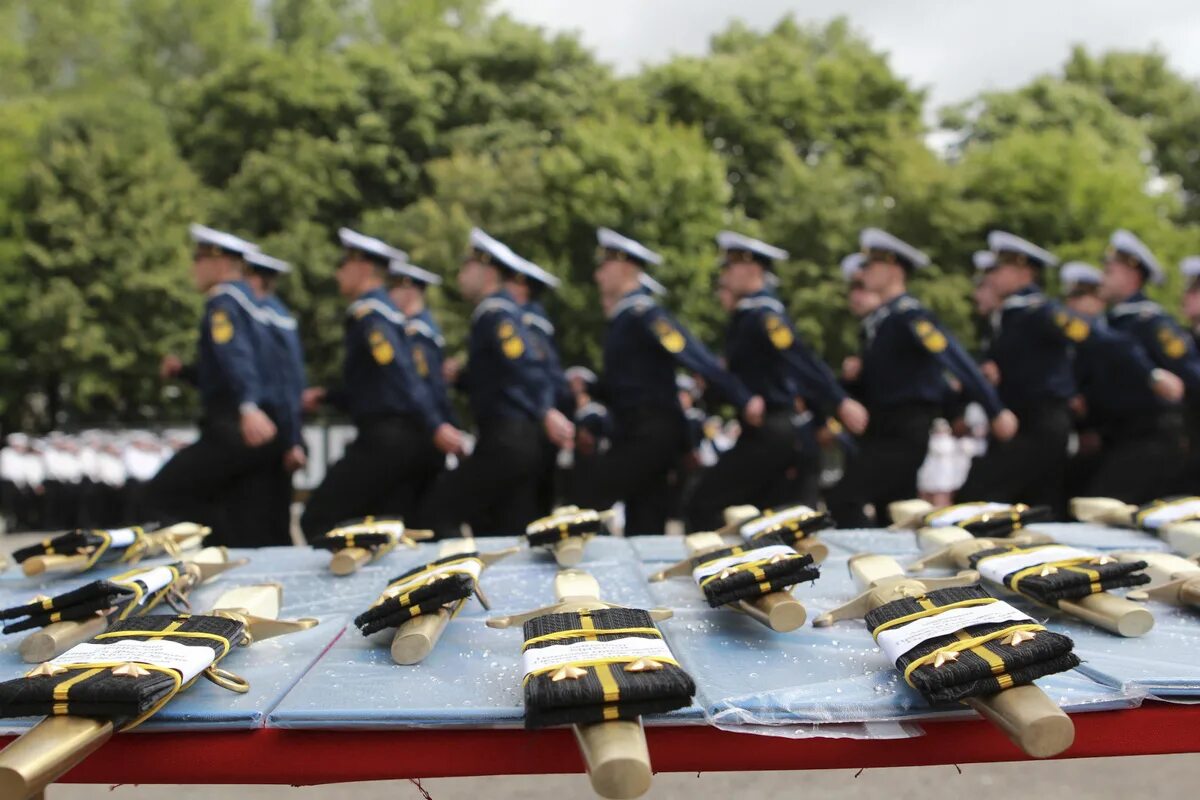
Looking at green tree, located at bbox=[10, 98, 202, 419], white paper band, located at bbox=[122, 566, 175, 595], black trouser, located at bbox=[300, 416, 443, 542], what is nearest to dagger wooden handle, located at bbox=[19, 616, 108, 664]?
white paper band, located at bbox=[122, 566, 175, 595]

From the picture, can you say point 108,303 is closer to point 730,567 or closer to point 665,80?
point 665,80

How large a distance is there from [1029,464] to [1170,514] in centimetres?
251

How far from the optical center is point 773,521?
2568 mm

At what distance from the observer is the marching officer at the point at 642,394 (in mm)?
4855

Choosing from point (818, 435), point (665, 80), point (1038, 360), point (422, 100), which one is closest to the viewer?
point (1038, 360)

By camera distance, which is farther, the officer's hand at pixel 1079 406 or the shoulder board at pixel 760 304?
the officer's hand at pixel 1079 406

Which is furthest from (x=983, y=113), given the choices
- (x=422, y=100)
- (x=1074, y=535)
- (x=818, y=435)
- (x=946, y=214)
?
(x=1074, y=535)

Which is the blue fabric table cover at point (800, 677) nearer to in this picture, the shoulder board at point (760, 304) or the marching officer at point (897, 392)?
the marching officer at point (897, 392)

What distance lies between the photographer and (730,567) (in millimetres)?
1872

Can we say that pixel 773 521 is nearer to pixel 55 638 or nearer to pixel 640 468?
pixel 55 638

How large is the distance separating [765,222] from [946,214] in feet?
10.9

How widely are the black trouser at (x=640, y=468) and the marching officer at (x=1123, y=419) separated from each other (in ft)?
6.80

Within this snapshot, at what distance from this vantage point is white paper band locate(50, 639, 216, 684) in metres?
1.41

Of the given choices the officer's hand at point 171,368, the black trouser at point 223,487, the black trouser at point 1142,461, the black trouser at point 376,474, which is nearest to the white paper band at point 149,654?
the black trouser at point 376,474
